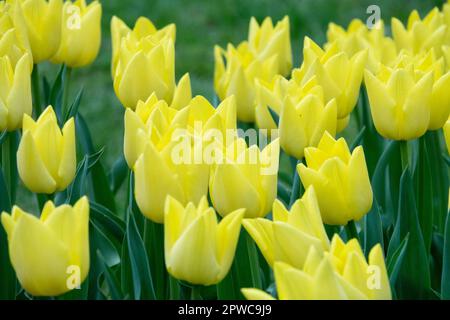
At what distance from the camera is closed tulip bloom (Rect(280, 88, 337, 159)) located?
5.43 feet

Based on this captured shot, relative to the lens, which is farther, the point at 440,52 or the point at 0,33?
the point at 440,52

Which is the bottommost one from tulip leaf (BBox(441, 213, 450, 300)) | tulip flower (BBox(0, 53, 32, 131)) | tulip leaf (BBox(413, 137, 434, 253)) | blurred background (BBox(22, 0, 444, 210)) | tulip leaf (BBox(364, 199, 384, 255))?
tulip leaf (BBox(441, 213, 450, 300))

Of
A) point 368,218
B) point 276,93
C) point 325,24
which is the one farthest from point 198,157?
point 325,24

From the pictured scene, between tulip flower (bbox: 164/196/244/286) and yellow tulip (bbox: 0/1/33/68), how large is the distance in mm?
760

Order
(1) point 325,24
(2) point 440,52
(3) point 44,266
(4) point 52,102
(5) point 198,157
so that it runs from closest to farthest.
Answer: (3) point 44,266
(5) point 198,157
(4) point 52,102
(2) point 440,52
(1) point 325,24

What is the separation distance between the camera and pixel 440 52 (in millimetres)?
2301

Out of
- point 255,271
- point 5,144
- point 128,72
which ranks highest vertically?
point 128,72

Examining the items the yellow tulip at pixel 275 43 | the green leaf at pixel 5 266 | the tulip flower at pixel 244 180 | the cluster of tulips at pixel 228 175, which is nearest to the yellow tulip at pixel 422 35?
the cluster of tulips at pixel 228 175

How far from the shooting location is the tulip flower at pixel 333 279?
1121mm

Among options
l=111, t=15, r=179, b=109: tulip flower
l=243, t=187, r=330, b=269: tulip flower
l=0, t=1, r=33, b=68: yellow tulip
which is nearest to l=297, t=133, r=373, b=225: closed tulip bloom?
l=243, t=187, r=330, b=269: tulip flower

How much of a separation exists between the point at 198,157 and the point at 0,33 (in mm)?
766

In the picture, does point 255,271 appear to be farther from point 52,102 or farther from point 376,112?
point 52,102

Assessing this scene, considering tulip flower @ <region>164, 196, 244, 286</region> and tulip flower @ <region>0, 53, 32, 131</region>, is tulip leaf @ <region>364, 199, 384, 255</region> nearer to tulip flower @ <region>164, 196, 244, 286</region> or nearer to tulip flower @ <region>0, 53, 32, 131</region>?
tulip flower @ <region>164, 196, 244, 286</region>

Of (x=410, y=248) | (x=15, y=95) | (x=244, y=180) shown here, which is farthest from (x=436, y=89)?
(x=15, y=95)
